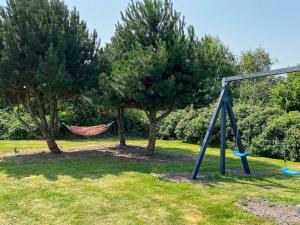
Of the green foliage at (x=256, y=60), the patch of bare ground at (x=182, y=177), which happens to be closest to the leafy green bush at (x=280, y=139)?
the patch of bare ground at (x=182, y=177)

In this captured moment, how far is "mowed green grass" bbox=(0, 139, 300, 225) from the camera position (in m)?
5.75

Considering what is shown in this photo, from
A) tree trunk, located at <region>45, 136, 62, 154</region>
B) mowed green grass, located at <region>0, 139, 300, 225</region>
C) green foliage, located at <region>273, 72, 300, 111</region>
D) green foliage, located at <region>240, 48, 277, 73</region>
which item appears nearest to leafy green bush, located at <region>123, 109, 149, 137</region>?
green foliage, located at <region>273, 72, 300, 111</region>

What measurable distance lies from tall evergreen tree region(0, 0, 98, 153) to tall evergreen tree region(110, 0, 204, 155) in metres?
1.34

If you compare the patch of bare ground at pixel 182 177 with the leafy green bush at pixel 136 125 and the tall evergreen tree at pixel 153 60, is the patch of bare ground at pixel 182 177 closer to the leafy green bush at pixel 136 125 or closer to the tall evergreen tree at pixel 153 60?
the tall evergreen tree at pixel 153 60

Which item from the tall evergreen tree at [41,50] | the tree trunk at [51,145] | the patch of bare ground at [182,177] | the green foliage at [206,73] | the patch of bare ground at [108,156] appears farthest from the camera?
the tree trunk at [51,145]

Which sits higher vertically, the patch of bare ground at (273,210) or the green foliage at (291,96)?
the green foliage at (291,96)

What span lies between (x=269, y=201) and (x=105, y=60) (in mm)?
7693

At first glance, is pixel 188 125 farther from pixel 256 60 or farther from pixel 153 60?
pixel 256 60

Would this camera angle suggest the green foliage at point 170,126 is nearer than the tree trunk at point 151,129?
No

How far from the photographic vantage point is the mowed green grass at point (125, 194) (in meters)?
5.75

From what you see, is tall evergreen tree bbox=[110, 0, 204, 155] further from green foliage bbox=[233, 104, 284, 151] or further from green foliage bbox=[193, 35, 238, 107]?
green foliage bbox=[233, 104, 284, 151]

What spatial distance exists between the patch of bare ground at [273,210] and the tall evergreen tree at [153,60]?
4432mm

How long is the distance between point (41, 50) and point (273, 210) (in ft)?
26.6

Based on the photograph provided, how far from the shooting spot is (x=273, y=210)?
6.03 m
